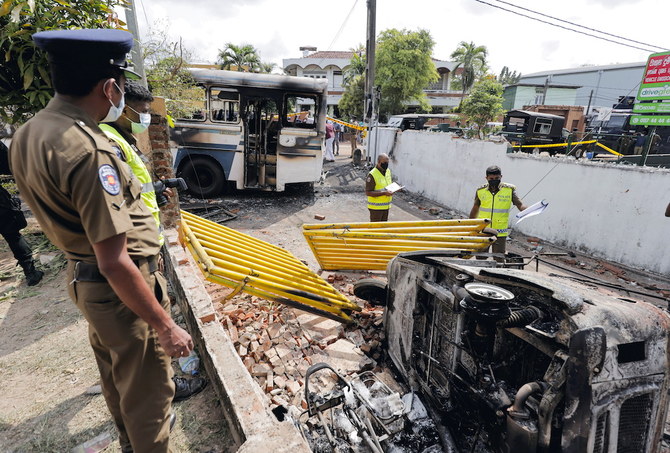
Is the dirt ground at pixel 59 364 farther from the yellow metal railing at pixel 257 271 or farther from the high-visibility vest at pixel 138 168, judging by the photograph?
the high-visibility vest at pixel 138 168

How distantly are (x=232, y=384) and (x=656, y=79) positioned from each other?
29.7 ft

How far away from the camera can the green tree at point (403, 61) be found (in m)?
24.6

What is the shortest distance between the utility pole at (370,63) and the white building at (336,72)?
73.3ft

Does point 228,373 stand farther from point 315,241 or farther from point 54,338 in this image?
point 315,241

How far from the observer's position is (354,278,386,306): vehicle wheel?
3875mm

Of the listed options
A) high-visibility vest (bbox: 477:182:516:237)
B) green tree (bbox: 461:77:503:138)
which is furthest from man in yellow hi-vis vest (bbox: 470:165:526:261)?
green tree (bbox: 461:77:503:138)

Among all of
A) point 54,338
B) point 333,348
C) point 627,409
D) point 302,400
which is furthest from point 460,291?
point 54,338

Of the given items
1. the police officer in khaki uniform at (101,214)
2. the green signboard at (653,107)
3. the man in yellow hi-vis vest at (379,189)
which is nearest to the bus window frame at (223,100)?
the man in yellow hi-vis vest at (379,189)

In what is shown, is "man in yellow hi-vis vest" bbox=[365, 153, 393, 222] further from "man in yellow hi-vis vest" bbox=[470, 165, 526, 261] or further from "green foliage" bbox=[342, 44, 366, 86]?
"green foliage" bbox=[342, 44, 366, 86]

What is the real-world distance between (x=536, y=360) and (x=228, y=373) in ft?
5.89

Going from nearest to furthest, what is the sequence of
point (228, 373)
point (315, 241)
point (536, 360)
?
1. point (536, 360)
2. point (228, 373)
3. point (315, 241)

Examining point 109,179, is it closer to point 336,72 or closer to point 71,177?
point 71,177

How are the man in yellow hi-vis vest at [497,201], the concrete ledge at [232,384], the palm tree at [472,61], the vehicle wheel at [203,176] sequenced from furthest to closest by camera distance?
the palm tree at [472,61] → the vehicle wheel at [203,176] → the man in yellow hi-vis vest at [497,201] → the concrete ledge at [232,384]

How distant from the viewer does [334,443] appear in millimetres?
1975
